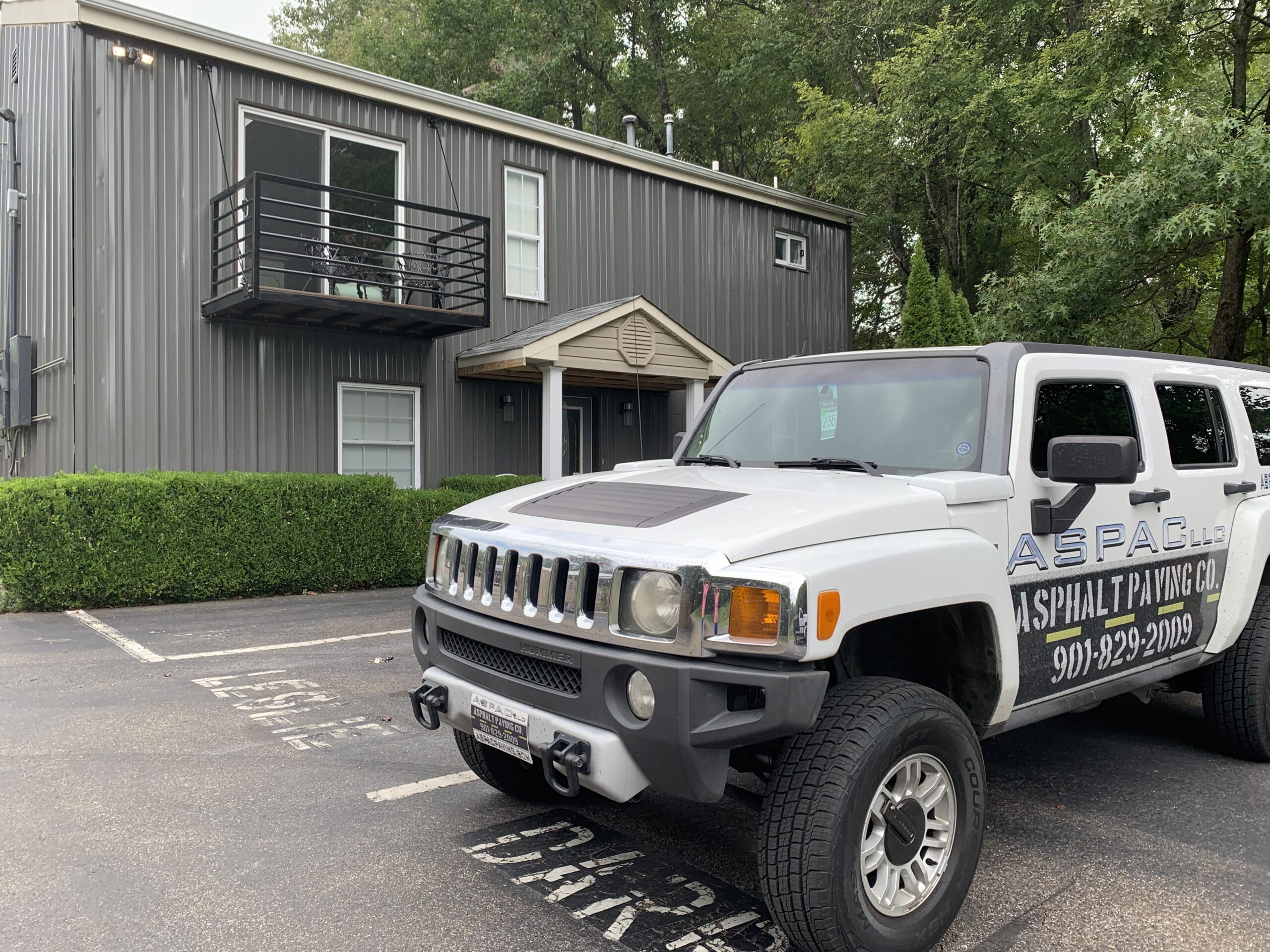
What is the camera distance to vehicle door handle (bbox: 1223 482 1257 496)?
4324 mm

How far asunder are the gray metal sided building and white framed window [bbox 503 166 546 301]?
0.04 metres

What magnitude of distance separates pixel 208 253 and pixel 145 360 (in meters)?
1.51

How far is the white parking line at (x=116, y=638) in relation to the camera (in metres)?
6.78

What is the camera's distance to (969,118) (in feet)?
59.1

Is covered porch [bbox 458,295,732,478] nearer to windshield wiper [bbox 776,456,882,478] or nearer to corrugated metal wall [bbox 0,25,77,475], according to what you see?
corrugated metal wall [bbox 0,25,77,475]

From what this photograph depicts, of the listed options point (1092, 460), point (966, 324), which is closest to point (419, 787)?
point (1092, 460)

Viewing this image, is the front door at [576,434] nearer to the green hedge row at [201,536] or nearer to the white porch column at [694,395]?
the white porch column at [694,395]

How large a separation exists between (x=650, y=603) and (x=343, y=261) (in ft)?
31.2

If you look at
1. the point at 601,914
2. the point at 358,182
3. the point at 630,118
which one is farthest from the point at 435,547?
the point at 630,118

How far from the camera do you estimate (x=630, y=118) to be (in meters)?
17.9

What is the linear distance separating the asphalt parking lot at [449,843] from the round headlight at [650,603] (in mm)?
988

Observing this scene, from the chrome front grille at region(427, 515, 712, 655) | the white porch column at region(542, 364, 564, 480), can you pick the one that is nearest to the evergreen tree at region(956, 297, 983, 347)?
the white porch column at region(542, 364, 564, 480)

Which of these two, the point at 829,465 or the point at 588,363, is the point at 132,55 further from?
the point at 829,465

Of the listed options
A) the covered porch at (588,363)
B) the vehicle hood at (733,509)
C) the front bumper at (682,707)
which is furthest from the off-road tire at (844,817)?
the covered porch at (588,363)
